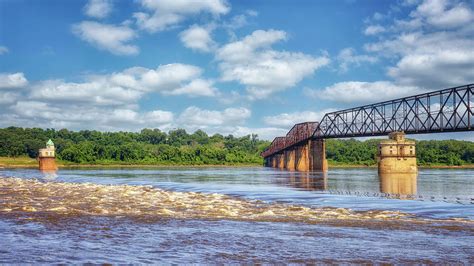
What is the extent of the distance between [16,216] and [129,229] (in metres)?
6.86

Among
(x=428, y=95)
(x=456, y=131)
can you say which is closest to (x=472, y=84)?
(x=456, y=131)

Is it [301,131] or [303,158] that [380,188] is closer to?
[303,158]

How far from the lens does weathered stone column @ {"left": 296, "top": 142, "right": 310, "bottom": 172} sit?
16152 centimetres

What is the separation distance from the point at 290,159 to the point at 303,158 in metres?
22.9

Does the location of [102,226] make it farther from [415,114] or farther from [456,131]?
[415,114]

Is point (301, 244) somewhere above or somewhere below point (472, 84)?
below

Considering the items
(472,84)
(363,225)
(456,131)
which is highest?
(472,84)

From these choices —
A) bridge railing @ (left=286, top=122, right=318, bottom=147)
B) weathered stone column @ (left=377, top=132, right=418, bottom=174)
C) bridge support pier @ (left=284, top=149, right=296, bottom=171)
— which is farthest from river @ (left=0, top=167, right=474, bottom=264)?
bridge support pier @ (left=284, top=149, right=296, bottom=171)

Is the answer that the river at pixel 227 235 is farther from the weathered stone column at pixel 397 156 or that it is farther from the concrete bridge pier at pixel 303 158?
the concrete bridge pier at pixel 303 158

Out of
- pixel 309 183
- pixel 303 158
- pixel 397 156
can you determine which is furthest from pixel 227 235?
pixel 303 158

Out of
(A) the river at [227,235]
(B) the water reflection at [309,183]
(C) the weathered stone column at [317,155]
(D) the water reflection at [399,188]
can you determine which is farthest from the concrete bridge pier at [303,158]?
(A) the river at [227,235]

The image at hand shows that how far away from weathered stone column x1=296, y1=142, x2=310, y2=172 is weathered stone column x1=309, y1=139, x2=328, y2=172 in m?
2.19

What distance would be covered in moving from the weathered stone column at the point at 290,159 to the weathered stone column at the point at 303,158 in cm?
761

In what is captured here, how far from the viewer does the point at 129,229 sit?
1784 centimetres
